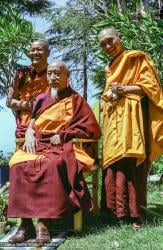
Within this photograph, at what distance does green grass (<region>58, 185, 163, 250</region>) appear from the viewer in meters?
4.43

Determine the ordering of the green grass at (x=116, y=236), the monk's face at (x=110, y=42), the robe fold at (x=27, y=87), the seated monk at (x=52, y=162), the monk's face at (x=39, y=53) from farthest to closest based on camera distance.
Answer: the robe fold at (x=27, y=87) < the monk's face at (x=39, y=53) < the monk's face at (x=110, y=42) < the seated monk at (x=52, y=162) < the green grass at (x=116, y=236)

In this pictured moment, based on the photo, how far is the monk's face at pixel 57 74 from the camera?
16.8ft

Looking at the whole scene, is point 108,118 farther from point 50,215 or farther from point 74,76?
point 74,76

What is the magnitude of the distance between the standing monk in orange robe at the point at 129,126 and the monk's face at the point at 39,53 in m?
0.62

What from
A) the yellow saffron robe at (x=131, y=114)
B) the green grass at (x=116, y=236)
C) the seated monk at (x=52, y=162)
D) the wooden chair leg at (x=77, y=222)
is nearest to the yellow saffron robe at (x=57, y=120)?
the seated monk at (x=52, y=162)

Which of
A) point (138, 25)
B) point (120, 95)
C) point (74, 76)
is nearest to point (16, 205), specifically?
point (120, 95)

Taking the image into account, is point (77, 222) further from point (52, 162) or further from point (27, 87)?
point (27, 87)

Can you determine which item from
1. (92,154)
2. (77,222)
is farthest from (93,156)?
(77,222)

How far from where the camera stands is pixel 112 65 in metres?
5.43

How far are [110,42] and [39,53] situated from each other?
757 millimetres

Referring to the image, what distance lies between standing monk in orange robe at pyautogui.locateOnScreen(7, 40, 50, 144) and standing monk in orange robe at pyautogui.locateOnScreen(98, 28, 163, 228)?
0.68 metres

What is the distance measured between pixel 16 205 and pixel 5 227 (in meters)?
0.49

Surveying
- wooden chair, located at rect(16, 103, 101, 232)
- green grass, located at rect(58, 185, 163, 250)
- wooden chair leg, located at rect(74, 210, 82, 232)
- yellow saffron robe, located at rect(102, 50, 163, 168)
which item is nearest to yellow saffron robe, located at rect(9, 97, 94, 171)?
wooden chair, located at rect(16, 103, 101, 232)

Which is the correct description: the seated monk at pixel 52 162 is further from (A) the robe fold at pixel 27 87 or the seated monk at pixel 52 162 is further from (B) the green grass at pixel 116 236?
(A) the robe fold at pixel 27 87
